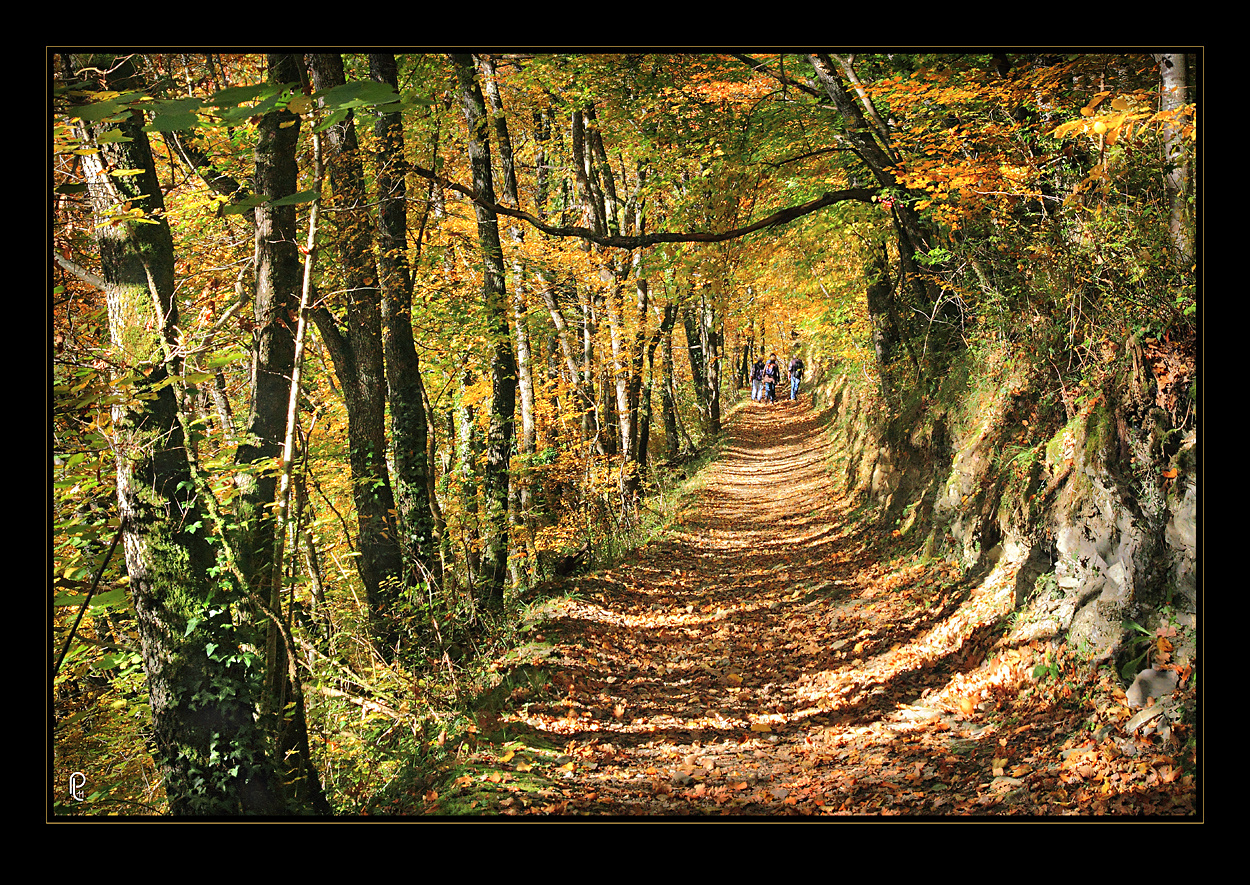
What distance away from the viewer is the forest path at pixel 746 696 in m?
4.30

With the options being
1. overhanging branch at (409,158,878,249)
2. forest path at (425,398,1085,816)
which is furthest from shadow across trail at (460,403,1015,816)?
overhanging branch at (409,158,878,249)

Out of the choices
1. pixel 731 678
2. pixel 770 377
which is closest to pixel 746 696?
pixel 731 678

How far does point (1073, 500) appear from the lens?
5254mm

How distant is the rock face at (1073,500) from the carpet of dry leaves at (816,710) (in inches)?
12.1

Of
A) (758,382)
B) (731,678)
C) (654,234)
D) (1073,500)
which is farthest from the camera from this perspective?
(758,382)

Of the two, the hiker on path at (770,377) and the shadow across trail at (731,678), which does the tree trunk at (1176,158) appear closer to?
the shadow across trail at (731,678)

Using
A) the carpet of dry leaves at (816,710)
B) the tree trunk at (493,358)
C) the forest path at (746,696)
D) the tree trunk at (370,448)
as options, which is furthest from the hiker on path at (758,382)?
the tree trunk at (370,448)

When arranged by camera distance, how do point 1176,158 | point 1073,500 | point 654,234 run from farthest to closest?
point 654,234 → point 1073,500 → point 1176,158

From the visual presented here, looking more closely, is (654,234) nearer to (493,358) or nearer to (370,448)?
(493,358)

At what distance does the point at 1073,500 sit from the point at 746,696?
2.89 meters

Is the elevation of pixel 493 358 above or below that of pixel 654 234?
below

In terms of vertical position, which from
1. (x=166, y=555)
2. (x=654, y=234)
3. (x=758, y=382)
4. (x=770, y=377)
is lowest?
(x=166, y=555)

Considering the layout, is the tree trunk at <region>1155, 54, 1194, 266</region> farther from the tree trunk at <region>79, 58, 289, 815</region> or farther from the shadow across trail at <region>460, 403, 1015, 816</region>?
the tree trunk at <region>79, 58, 289, 815</region>
